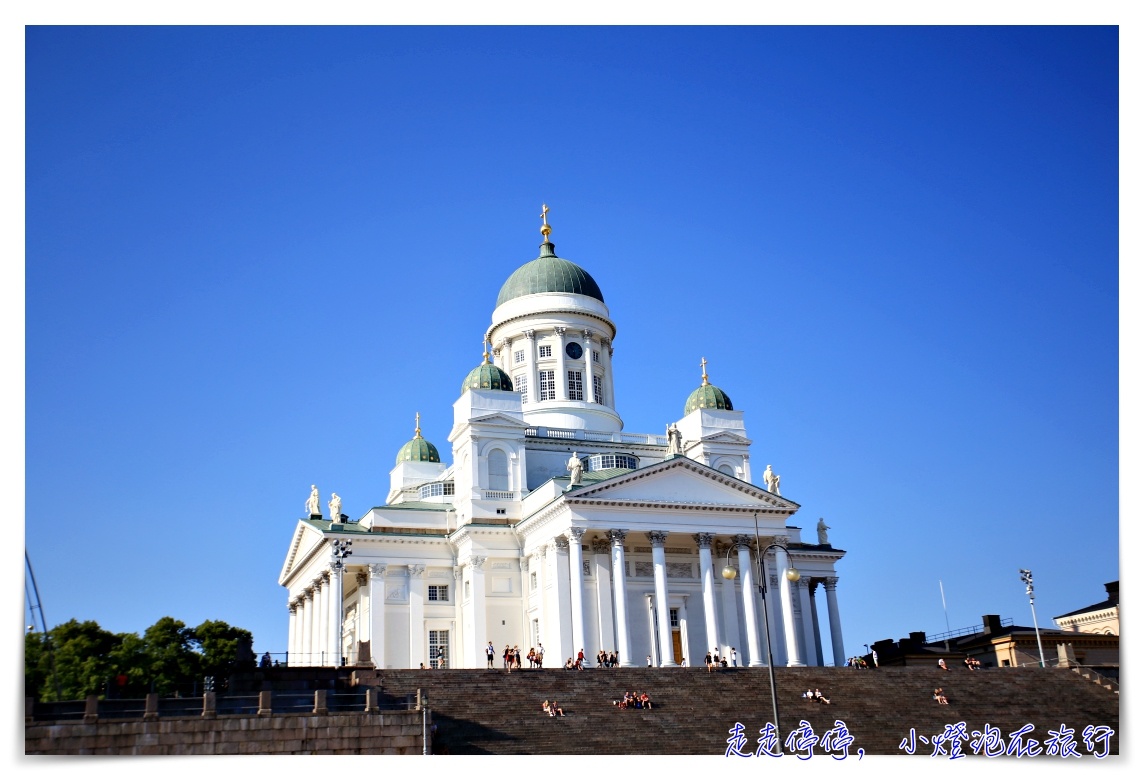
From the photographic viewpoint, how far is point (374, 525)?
55375 millimetres

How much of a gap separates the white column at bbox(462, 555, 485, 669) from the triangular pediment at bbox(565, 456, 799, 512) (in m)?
6.95

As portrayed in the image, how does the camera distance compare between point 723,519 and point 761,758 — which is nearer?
point 761,758

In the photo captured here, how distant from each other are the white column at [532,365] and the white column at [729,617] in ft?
50.2

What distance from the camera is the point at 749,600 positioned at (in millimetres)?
51375

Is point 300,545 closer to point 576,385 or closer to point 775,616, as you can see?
point 576,385

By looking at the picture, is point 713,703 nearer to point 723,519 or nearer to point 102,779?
point 723,519

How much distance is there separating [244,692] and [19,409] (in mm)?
16803

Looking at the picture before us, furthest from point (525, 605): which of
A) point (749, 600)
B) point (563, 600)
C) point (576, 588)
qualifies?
point (749, 600)

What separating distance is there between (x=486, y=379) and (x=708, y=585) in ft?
49.7

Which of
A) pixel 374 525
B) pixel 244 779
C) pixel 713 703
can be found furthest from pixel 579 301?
pixel 244 779

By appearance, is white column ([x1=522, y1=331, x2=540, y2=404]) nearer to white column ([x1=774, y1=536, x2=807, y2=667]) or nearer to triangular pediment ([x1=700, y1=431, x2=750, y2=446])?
triangular pediment ([x1=700, y1=431, x2=750, y2=446])

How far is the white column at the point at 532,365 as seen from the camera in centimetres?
6425

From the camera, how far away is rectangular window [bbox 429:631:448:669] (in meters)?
54.4

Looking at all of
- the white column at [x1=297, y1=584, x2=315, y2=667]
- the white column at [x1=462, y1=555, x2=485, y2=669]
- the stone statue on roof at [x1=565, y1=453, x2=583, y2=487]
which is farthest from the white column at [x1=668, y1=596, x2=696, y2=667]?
the white column at [x1=297, y1=584, x2=315, y2=667]
